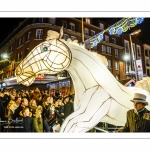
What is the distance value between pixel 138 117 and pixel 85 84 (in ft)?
2.88

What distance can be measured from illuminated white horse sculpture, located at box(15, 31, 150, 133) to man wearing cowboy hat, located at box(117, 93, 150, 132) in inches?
2.7

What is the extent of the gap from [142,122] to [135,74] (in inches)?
27.3

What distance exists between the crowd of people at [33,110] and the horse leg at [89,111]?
0.37 ft

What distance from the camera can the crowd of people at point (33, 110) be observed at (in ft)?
9.24

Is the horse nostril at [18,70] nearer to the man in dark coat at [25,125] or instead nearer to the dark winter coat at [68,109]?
the man in dark coat at [25,125]

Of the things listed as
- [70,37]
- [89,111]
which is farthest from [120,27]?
[89,111]

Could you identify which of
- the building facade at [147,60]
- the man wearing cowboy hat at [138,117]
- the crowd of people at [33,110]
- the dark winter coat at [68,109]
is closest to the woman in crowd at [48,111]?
the crowd of people at [33,110]

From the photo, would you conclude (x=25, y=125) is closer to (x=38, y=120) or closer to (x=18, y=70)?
(x=38, y=120)

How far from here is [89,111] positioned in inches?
109

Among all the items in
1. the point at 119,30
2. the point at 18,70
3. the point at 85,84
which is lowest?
Answer: the point at 85,84

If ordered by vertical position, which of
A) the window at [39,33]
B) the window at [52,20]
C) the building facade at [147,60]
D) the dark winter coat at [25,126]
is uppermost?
the window at [52,20]

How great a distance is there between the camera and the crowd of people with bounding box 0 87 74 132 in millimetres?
2816

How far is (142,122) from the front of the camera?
9.15 ft
